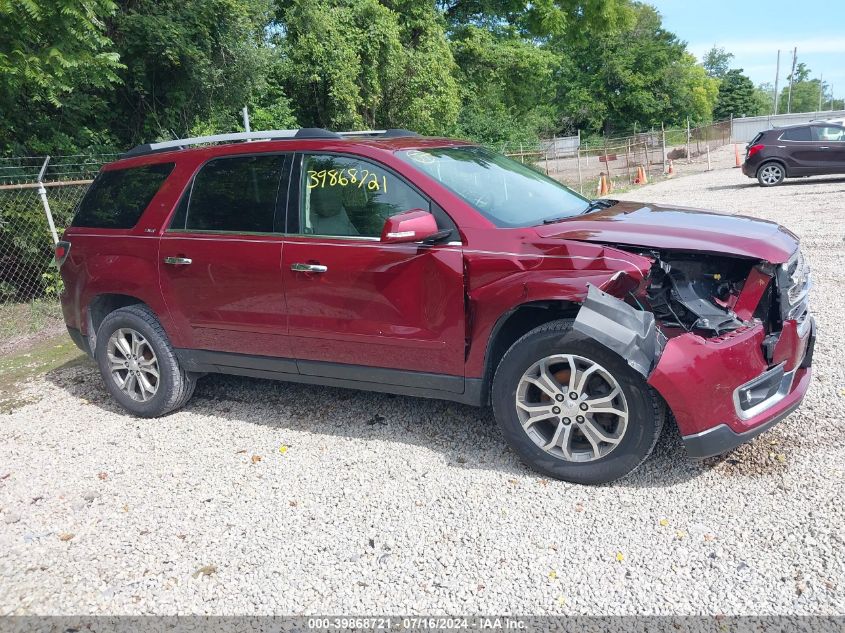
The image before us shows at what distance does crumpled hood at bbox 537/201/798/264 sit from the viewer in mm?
3291

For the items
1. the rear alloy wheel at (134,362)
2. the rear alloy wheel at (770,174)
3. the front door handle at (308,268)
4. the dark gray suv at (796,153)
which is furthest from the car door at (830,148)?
the rear alloy wheel at (134,362)

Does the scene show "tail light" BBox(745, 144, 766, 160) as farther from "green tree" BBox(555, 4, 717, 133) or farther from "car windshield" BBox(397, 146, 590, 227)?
"green tree" BBox(555, 4, 717, 133)

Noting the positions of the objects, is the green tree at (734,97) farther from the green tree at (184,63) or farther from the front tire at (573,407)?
the front tire at (573,407)

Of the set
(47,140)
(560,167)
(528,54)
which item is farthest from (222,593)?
(560,167)

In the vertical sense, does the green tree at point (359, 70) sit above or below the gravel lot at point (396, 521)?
above

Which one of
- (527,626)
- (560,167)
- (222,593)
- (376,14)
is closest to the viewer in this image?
(527,626)

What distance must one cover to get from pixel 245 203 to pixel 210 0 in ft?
25.5

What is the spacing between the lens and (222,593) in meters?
2.89

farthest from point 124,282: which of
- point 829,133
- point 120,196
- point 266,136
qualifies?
point 829,133

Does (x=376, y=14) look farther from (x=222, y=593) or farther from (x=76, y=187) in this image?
(x=222, y=593)

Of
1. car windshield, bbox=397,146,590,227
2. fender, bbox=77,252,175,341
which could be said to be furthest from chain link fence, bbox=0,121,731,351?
car windshield, bbox=397,146,590,227

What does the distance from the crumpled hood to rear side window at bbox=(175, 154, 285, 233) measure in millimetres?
1812

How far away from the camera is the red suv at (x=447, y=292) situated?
10.6 ft

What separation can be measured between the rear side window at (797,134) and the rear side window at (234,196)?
→ 56.7 ft
